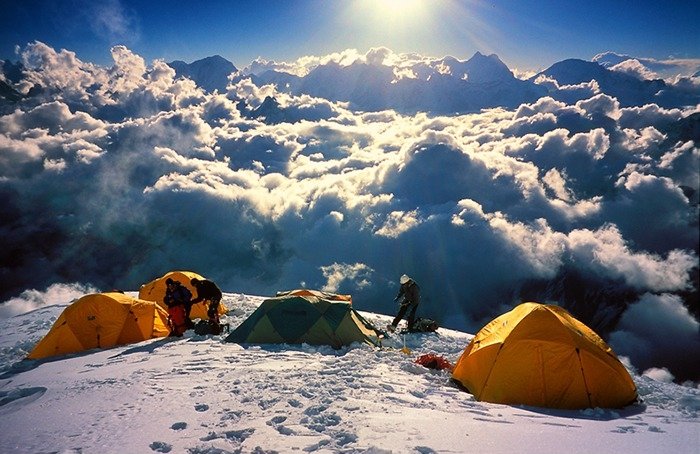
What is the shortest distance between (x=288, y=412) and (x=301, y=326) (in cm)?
701

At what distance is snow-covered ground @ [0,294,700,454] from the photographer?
20.6 feet

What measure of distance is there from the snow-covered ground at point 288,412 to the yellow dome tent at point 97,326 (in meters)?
1.47

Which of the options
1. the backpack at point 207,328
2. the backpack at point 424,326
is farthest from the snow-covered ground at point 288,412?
the backpack at point 424,326

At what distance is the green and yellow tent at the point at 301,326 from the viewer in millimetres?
14133

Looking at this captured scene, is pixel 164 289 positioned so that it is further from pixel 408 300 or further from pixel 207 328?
pixel 408 300

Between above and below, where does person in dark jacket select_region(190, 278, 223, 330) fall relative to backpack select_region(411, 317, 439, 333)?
above

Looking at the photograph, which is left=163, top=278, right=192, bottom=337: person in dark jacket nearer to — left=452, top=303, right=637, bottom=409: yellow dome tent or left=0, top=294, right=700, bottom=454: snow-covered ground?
left=0, top=294, right=700, bottom=454: snow-covered ground

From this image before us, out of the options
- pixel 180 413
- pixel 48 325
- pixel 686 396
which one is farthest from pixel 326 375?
pixel 48 325

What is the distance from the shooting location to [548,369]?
31.8ft

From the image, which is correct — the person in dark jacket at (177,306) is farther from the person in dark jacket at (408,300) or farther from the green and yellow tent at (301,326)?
the person in dark jacket at (408,300)

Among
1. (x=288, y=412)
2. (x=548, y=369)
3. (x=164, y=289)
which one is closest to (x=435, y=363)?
(x=548, y=369)

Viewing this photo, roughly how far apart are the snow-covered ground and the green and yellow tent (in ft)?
4.66

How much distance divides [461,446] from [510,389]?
429 centimetres

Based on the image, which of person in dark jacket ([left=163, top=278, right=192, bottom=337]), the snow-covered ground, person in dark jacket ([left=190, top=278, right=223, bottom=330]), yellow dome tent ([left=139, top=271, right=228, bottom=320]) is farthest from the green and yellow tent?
yellow dome tent ([left=139, top=271, right=228, bottom=320])
